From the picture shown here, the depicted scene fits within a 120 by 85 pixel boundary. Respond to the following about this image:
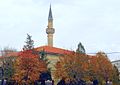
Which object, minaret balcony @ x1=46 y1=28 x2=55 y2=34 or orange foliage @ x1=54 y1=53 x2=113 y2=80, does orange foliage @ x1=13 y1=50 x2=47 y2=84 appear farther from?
minaret balcony @ x1=46 y1=28 x2=55 y2=34

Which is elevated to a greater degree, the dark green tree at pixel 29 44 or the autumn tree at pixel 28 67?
the dark green tree at pixel 29 44

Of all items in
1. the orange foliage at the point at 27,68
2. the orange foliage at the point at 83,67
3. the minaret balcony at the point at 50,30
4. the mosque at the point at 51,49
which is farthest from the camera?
the minaret balcony at the point at 50,30

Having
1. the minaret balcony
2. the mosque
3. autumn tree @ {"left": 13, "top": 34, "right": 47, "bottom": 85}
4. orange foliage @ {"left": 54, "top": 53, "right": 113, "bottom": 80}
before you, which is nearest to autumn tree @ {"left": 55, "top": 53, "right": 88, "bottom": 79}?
orange foliage @ {"left": 54, "top": 53, "right": 113, "bottom": 80}

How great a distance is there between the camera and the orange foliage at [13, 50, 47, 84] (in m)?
50.1

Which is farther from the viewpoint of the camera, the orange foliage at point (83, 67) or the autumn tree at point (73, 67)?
the orange foliage at point (83, 67)

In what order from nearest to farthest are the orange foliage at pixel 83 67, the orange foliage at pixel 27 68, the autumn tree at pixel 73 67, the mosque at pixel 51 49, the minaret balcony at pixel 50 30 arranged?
the orange foliage at pixel 27 68
the autumn tree at pixel 73 67
the orange foliage at pixel 83 67
the mosque at pixel 51 49
the minaret balcony at pixel 50 30

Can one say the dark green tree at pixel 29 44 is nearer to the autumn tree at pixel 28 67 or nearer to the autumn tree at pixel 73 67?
the autumn tree at pixel 28 67

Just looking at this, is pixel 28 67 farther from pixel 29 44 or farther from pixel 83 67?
pixel 83 67

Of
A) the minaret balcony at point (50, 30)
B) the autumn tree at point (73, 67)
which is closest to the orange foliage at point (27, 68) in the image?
the autumn tree at point (73, 67)

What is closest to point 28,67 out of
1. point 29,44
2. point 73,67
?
point 29,44

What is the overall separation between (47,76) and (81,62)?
5524 mm

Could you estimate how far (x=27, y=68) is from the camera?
50531mm

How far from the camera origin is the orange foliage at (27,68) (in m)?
50.1

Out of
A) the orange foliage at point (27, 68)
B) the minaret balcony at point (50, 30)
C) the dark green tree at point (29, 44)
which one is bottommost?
the orange foliage at point (27, 68)
